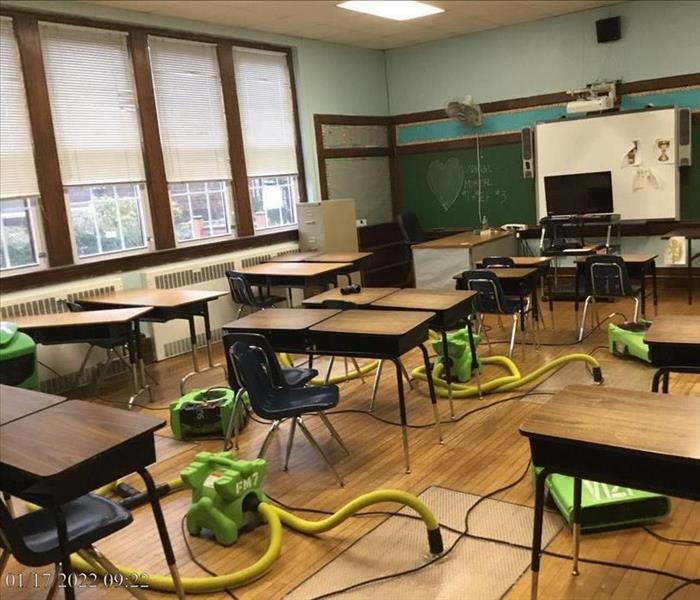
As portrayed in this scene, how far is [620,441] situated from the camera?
1986 millimetres

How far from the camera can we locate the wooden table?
3.66m

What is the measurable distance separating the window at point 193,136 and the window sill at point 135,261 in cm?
19

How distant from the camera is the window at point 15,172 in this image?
18.6ft

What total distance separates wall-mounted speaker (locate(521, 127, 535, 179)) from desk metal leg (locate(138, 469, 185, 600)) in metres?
7.38

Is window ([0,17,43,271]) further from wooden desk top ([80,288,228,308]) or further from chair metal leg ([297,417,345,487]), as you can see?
chair metal leg ([297,417,345,487])

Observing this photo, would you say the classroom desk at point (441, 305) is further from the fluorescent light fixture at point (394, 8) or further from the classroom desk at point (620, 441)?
the fluorescent light fixture at point (394, 8)

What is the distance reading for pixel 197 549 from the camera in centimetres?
313

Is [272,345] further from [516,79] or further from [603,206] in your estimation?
[516,79]

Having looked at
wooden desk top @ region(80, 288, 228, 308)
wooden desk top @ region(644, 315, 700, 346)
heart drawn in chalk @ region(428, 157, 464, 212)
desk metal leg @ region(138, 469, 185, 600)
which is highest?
heart drawn in chalk @ region(428, 157, 464, 212)

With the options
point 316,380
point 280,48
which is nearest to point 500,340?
point 316,380

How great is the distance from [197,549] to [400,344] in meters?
1.44

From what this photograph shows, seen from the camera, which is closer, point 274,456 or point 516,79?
point 274,456

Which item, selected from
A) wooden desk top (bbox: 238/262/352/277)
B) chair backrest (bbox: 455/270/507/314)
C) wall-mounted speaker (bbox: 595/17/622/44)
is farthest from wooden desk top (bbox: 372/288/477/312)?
wall-mounted speaker (bbox: 595/17/622/44)

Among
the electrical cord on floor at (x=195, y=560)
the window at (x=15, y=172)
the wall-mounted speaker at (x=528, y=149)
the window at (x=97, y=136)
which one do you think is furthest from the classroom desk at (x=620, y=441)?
the wall-mounted speaker at (x=528, y=149)
